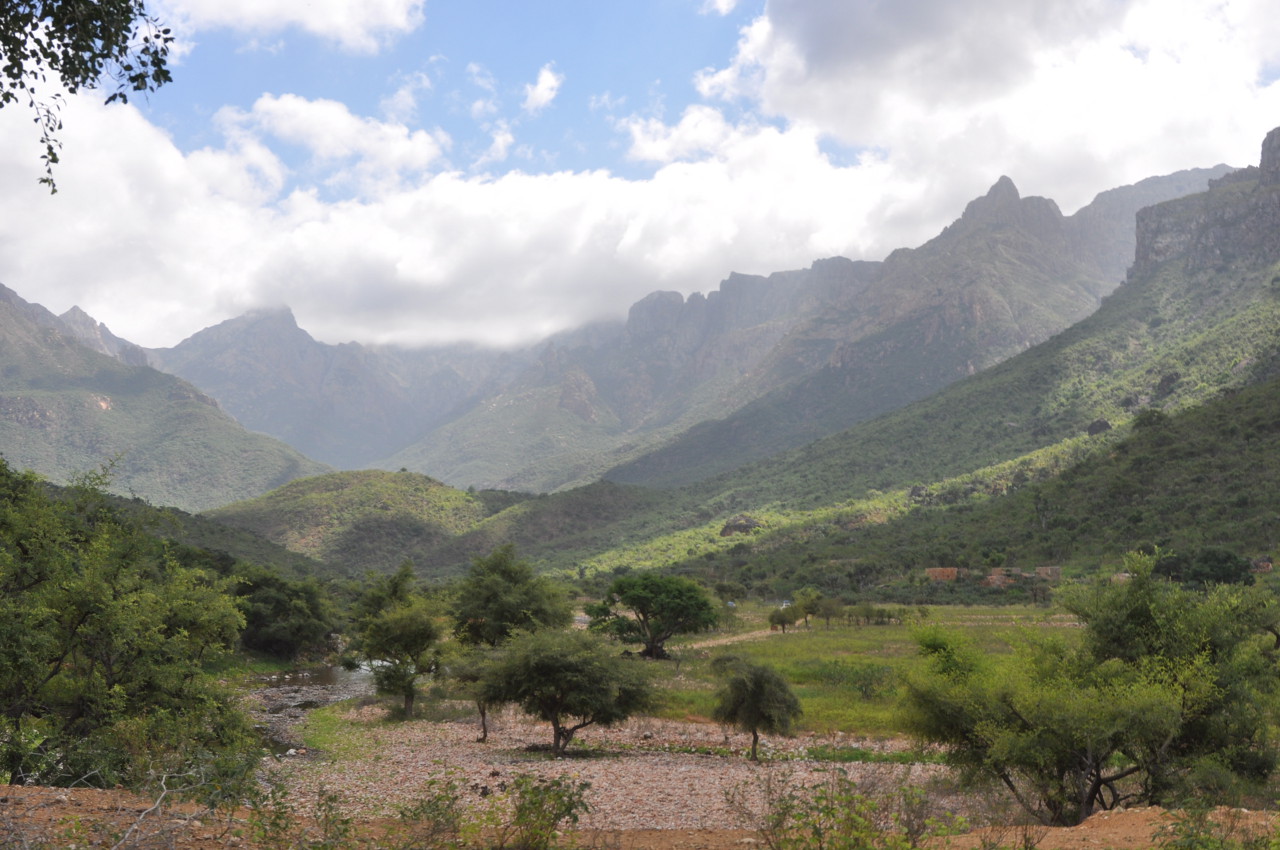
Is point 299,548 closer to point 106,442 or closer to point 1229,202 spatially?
point 106,442

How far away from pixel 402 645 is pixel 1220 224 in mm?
178104

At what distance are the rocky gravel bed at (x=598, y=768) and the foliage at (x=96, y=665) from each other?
128 inches

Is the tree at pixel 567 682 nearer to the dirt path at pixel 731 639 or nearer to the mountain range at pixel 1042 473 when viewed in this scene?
the dirt path at pixel 731 639

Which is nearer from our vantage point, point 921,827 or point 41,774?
point 921,827

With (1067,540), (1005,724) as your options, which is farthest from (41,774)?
(1067,540)

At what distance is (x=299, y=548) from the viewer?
416 feet

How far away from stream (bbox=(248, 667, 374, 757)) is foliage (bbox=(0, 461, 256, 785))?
752 cm

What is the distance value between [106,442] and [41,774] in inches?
8904

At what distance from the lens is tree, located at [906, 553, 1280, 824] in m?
14.0

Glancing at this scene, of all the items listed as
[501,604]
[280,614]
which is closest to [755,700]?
[501,604]

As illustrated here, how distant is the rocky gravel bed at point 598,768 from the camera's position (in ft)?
55.2

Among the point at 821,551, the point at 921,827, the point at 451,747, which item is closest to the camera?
the point at 921,827

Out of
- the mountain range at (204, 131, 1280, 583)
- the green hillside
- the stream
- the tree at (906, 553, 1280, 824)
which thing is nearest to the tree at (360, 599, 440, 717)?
the stream

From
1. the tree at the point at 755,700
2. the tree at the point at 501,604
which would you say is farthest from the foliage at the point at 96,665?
the tree at the point at 501,604
